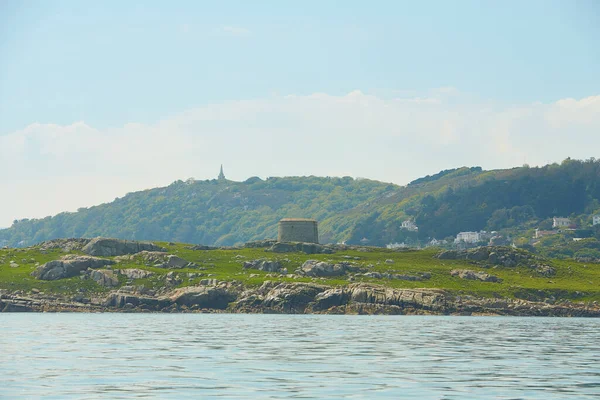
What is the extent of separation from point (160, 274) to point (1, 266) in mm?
41473

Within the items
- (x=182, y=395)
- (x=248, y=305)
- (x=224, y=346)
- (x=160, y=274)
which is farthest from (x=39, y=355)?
(x=160, y=274)

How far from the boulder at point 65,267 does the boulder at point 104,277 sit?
186 inches

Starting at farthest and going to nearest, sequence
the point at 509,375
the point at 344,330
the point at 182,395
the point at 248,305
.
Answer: the point at 248,305 < the point at 344,330 < the point at 509,375 < the point at 182,395

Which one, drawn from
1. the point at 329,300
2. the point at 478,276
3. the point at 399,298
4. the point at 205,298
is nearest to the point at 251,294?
the point at 205,298

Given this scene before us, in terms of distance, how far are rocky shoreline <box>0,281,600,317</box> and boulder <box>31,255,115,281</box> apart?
10959mm

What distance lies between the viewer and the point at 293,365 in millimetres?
54688

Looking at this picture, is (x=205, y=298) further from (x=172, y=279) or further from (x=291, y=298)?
(x=291, y=298)

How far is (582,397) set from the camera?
41.6 m

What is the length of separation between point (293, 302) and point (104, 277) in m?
44.7

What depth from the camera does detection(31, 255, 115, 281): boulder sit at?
183875 mm

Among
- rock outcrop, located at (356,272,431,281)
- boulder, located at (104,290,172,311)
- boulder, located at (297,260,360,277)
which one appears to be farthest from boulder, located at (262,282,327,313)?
rock outcrop, located at (356,272,431,281)

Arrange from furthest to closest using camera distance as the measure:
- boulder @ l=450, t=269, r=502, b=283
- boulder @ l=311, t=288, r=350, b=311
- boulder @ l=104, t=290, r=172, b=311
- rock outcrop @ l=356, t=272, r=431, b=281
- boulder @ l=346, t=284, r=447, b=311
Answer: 1. boulder @ l=450, t=269, r=502, b=283
2. rock outcrop @ l=356, t=272, r=431, b=281
3. boulder @ l=104, t=290, r=172, b=311
4. boulder @ l=346, t=284, r=447, b=311
5. boulder @ l=311, t=288, r=350, b=311

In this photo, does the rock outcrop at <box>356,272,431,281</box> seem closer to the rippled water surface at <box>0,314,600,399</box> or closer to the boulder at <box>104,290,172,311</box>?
the boulder at <box>104,290,172,311</box>

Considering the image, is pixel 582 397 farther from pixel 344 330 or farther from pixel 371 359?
pixel 344 330
